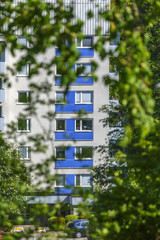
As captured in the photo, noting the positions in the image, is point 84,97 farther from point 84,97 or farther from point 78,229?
point 78,229

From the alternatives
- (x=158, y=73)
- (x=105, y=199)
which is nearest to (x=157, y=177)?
(x=105, y=199)

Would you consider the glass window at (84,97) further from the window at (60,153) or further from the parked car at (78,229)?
the window at (60,153)

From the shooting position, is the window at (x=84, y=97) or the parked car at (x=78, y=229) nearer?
the parked car at (x=78, y=229)

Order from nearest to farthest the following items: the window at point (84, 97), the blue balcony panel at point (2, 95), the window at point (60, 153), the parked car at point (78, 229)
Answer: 1. the window at point (60, 153)
2. the parked car at point (78, 229)
3. the blue balcony panel at point (2, 95)
4. the window at point (84, 97)

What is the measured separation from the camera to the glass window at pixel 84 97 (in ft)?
154

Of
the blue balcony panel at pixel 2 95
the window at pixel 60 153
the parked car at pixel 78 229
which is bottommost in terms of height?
the parked car at pixel 78 229

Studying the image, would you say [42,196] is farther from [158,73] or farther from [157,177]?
[158,73]

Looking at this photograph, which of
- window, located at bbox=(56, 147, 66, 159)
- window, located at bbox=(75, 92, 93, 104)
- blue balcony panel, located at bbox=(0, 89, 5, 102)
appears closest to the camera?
window, located at bbox=(56, 147, 66, 159)

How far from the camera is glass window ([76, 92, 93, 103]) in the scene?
1848 inches

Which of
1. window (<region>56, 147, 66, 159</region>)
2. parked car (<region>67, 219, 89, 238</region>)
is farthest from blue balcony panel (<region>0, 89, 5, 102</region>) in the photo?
window (<region>56, 147, 66, 159</region>)

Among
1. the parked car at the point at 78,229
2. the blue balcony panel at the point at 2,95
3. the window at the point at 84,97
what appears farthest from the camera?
the window at the point at 84,97

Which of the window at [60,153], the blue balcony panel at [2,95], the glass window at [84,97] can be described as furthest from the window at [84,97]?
the window at [60,153]

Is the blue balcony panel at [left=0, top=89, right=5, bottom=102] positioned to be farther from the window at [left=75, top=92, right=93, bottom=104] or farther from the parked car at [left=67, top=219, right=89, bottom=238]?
the parked car at [left=67, top=219, right=89, bottom=238]

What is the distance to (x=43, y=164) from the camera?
6.32 metres
